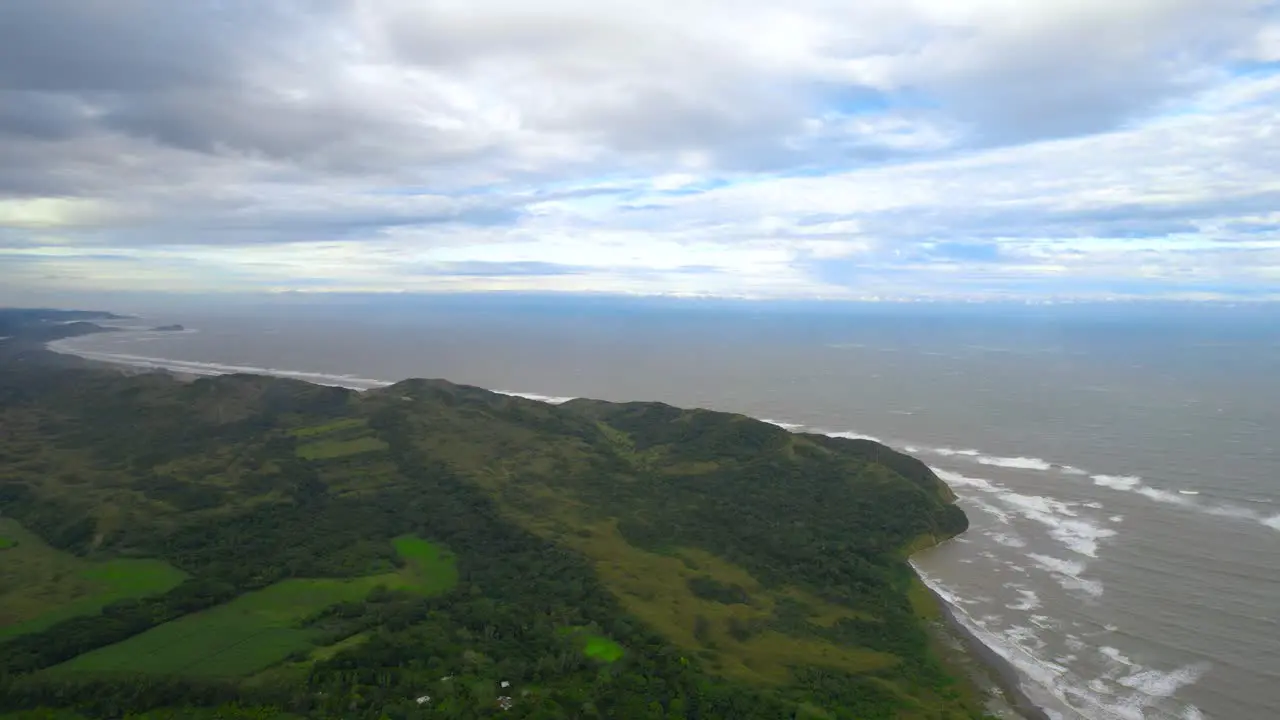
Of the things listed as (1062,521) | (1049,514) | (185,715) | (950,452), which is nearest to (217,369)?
(185,715)

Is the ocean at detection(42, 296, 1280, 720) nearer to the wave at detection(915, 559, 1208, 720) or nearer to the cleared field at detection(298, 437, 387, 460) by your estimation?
the wave at detection(915, 559, 1208, 720)

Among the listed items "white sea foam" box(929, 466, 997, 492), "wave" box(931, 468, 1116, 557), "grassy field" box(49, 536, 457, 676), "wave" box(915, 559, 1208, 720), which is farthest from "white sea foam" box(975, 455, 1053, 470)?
"grassy field" box(49, 536, 457, 676)

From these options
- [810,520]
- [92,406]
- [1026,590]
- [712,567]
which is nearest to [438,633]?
[712,567]

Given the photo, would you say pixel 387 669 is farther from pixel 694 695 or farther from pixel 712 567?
pixel 712 567

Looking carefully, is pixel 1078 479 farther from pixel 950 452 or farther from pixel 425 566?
pixel 425 566

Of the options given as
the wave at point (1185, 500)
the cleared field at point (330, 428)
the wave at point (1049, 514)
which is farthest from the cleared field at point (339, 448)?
the wave at point (1185, 500)
